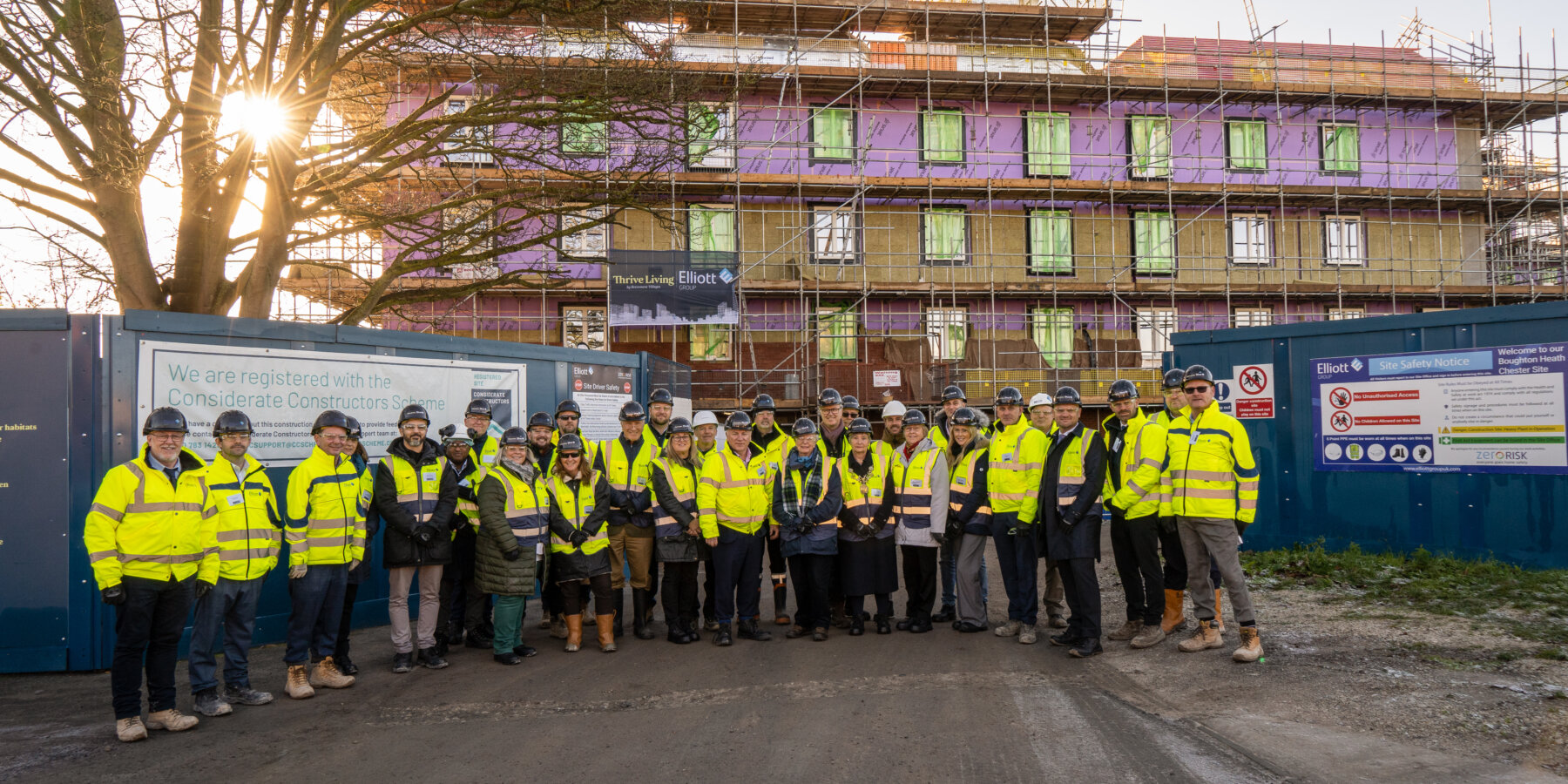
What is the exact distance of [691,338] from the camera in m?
23.5

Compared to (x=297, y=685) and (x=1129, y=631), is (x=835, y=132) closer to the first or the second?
(x=1129, y=631)

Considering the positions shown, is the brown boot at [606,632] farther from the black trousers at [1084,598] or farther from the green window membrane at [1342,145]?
the green window membrane at [1342,145]

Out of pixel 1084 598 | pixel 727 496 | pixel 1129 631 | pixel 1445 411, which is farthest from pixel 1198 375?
pixel 1445 411

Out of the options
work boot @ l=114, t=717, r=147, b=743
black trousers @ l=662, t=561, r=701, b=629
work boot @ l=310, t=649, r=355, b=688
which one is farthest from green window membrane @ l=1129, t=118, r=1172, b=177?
work boot @ l=114, t=717, r=147, b=743

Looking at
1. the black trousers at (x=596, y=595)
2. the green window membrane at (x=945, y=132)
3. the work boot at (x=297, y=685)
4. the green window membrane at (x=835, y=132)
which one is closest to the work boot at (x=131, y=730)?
the work boot at (x=297, y=685)

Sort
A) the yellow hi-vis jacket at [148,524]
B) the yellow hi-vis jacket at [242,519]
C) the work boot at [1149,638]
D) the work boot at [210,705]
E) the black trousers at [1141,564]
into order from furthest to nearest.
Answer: the black trousers at [1141,564], the work boot at [1149,638], the yellow hi-vis jacket at [242,519], the work boot at [210,705], the yellow hi-vis jacket at [148,524]

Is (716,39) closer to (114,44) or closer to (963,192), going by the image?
(963,192)

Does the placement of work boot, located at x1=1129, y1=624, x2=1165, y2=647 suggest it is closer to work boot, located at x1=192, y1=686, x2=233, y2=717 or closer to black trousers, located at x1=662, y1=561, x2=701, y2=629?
black trousers, located at x1=662, y1=561, x2=701, y2=629

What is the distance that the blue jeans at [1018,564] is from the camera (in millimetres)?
8109

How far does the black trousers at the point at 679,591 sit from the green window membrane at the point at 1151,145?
21541 mm

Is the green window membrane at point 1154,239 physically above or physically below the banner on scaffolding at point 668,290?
above

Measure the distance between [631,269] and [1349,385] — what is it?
15.2 meters

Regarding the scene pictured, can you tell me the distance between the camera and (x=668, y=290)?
21.8m

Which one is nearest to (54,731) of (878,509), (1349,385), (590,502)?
(590,502)
